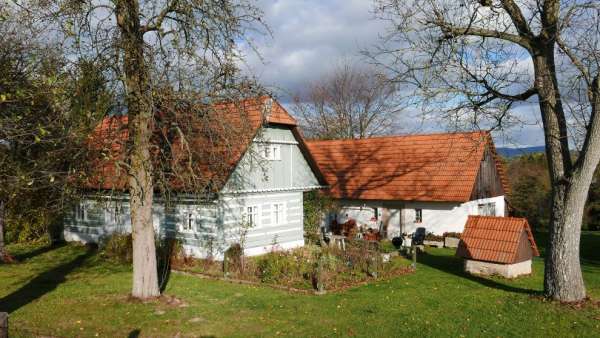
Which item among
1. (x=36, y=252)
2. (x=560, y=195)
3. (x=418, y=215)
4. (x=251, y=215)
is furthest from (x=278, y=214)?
(x=560, y=195)

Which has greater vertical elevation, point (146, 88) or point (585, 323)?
point (146, 88)

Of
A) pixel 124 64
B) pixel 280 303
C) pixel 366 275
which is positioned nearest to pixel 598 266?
pixel 366 275

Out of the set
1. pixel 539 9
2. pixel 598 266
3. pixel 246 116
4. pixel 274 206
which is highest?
pixel 539 9

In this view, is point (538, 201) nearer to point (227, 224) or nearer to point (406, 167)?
point (406, 167)

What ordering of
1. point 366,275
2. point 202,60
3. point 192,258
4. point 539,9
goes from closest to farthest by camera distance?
point 539,9 < point 202,60 < point 366,275 < point 192,258

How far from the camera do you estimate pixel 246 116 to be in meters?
14.1

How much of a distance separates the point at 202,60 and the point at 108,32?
2.23m

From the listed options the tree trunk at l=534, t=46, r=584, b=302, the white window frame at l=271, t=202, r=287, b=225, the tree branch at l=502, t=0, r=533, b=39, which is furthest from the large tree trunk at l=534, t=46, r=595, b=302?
the white window frame at l=271, t=202, r=287, b=225

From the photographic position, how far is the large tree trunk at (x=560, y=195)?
12.0 m

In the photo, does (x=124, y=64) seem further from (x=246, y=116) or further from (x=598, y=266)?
(x=598, y=266)

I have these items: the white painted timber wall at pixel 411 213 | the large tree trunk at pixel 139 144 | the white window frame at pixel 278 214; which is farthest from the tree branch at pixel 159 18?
the white painted timber wall at pixel 411 213

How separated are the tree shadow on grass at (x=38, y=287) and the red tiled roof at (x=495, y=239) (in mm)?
13092

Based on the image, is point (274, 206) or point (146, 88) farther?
point (274, 206)

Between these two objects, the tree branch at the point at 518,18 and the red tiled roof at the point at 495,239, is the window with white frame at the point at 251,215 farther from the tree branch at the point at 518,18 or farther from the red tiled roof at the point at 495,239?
the tree branch at the point at 518,18
